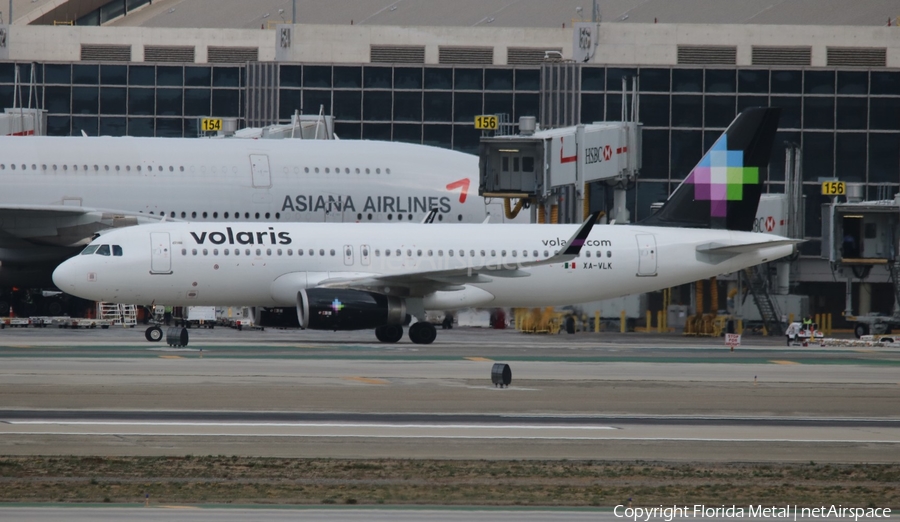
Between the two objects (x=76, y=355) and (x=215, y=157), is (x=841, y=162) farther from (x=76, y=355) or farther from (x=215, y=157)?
(x=76, y=355)

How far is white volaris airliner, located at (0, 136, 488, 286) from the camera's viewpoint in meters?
43.5

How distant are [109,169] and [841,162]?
3202cm

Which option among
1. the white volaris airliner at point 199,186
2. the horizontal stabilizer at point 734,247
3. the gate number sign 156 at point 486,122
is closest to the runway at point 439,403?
the horizontal stabilizer at point 734,247

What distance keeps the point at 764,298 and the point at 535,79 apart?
1786 cm

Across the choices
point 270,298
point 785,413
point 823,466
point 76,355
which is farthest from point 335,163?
point 823,466

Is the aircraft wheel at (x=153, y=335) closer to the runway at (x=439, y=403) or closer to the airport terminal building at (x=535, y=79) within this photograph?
the runway at (x=439, y=403)

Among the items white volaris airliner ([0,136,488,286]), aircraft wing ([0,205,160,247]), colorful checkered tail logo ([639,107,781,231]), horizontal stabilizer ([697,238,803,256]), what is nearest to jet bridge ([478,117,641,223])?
white volaris airliner ([0,136,488,286])

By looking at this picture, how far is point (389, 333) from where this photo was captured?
37.2 m

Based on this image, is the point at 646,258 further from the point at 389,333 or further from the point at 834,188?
the point at 834,188

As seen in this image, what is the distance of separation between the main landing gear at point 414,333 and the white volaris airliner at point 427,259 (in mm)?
39

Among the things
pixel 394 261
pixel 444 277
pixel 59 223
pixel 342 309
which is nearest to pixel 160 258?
pixel 342 309

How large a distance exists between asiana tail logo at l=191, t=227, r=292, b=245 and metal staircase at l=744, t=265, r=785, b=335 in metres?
20.3

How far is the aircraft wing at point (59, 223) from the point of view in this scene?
42500 mm

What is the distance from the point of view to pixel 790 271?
177 ft
